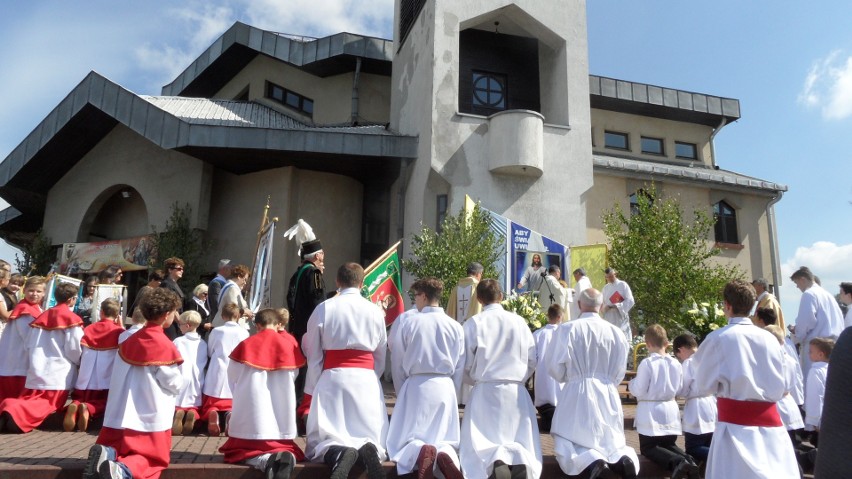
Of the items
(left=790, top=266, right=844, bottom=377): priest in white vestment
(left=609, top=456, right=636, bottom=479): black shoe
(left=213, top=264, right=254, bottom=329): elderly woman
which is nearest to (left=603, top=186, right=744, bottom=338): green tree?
(left=790, top=266, right=844, bottom=377): priest in white vestment

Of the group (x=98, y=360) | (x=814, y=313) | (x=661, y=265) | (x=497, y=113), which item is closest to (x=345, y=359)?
(x=98, y=360)

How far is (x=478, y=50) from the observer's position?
18.9 m

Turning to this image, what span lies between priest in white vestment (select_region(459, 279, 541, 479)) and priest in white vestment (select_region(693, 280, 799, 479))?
4.97 ft

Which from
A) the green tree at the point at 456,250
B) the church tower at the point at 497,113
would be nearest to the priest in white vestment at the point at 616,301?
the green tree at the point at 456,250

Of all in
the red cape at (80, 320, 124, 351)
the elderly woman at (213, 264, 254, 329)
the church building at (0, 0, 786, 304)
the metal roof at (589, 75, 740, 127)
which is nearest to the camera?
the red cape at (80, 320, 124, 351)

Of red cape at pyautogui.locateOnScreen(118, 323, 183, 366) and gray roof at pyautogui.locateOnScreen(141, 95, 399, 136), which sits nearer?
red cape at pyautogui.locateOnScreen(118, 323, 183, 366)

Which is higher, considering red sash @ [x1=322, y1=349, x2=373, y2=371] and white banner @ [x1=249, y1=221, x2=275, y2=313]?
white banner @ [x1=249, y1=221, x2=275, y2=313]

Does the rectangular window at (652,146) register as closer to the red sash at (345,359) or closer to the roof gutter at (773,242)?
the roof gutter at (773,242)

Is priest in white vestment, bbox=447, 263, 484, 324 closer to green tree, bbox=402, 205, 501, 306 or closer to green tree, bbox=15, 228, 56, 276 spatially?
green tree, bbox=402, 205, 501, 306

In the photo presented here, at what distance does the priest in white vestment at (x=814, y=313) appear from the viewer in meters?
8.82

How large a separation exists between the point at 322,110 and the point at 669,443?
16.6m

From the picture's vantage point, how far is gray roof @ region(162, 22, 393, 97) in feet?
63.5

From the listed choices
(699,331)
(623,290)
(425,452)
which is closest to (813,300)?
(699,331)

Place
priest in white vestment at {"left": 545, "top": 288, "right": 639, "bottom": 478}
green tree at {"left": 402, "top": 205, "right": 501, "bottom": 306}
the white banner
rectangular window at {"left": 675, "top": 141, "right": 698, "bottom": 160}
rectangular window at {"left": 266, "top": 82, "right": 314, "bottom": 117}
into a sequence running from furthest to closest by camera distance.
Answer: rectangular window at {"left": 675, "top": 141, "right": 698, "bottom": 160} → rectangular window at {"left": 266, "top": 82, "right": 314, "bottom": 117} → green tree at {"left": 402, "top": 205, "right": 501, "bottom": 306} → the white banner → priest in white vestment at {"left": 545, "top": 288, "right": 639, "bottom": 478}
